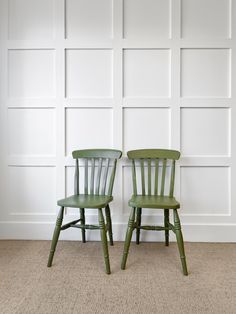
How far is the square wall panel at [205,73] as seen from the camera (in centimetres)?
231

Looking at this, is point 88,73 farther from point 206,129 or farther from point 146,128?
point 206,129

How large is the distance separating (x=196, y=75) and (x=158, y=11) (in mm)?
632

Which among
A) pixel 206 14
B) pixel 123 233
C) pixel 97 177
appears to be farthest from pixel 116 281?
pixel 206 14

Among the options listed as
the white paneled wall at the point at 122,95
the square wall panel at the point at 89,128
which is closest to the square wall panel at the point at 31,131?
the white paneled wall at the point at 122,95

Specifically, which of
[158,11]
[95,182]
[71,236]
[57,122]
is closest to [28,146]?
[57,122]

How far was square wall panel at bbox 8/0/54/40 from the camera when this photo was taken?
2.34 meters

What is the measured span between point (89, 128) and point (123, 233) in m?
0.96

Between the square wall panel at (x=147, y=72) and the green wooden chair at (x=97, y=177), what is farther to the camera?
the square wall panel at (x=147, y=72)

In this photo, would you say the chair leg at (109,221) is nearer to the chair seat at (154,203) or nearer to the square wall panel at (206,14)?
the chair seat at (154,203)

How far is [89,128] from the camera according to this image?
2.36 m

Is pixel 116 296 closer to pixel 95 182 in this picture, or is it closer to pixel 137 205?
pixel 137 205

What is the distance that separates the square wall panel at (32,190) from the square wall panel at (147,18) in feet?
4.62

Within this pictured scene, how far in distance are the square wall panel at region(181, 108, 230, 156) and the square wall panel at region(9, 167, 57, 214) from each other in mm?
1215

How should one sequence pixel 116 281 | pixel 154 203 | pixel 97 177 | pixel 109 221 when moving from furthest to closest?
pixel 97 177 → pixel 109 221 → pixel 154 203 → pixel 116 281
